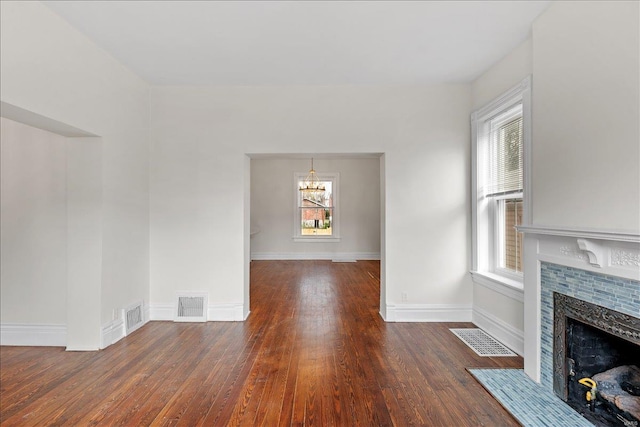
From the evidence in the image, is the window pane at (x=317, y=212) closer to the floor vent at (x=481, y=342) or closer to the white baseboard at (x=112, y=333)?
the floor vent at (x=481, y=342)

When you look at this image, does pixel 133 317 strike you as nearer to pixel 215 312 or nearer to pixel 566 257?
pixel 215 312

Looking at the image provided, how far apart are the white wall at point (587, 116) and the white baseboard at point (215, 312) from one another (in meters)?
3.30

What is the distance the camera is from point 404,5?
250cm

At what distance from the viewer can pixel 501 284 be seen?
131 inches

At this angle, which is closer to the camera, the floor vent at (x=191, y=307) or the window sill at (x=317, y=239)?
the floor vent at (x=191, y=307)

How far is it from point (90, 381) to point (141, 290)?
1.40 m

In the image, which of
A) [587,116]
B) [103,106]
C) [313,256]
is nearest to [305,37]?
[103,106]

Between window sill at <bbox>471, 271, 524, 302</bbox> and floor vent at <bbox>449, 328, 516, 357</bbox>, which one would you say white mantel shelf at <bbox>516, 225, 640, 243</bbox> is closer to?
window sill at <bbox>471, 271, 524, 302</bbox>

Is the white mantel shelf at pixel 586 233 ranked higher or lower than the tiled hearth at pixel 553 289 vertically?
higher

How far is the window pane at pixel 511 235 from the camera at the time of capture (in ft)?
11.0

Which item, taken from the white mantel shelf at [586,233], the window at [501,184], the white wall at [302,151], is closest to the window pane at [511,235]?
the window at [501,184]

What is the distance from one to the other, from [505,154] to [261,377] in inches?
127

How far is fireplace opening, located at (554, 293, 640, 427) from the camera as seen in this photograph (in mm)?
1949

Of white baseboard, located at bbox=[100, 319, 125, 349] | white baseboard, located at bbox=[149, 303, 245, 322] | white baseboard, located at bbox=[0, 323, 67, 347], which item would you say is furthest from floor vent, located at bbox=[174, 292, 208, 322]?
white baseboard, located at bbox=[0, 323, 67, 347]
